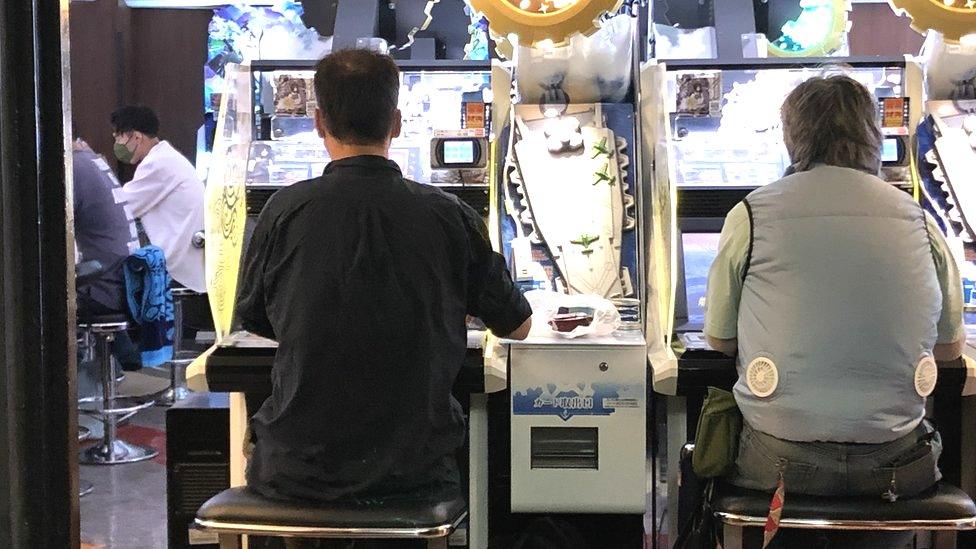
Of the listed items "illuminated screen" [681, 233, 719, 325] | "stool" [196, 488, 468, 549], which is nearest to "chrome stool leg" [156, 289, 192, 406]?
"illuminated screen" [681, 233, 719, 325]

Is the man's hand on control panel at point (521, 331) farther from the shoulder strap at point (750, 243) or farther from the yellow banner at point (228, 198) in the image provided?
the yellow banner at point (228, 198)

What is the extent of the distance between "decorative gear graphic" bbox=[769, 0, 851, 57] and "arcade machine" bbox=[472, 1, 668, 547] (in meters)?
0.56

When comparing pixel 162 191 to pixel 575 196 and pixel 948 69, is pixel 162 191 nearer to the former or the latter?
pixel 575 196

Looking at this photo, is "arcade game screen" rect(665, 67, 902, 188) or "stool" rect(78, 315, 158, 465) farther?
"stool" rect(78, 315, 158, 465)

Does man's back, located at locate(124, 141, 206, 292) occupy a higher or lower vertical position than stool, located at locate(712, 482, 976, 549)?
higher

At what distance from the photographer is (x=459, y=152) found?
314 centimetres

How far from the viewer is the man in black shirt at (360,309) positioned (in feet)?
6.81

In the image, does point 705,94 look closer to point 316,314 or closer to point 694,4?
point 694,4

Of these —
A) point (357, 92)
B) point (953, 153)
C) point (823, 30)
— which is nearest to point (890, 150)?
point (953, 153)

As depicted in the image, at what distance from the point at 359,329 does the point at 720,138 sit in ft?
5.25

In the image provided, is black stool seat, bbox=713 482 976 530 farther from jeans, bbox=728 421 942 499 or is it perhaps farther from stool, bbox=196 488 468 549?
stool, bbox=196 488 468 549

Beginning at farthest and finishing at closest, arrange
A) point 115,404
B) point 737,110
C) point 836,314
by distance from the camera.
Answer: point 115,404
point 737,110
point 836,314

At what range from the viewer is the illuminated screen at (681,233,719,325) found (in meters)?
3.04

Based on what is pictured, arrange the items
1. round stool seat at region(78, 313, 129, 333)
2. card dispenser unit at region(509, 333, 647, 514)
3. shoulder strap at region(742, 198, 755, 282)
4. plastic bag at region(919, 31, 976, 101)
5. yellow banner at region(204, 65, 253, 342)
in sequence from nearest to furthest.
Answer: shoulder strap at region(742, 198, 755, 282)
card dispenser unit at region(509, 333, 647, 514)
yellow banner at region(204, 65, 253, 342)
plastic bag at region(919, 31, 976, 101)
round stool seat at region(78, 313, 129, 333)
